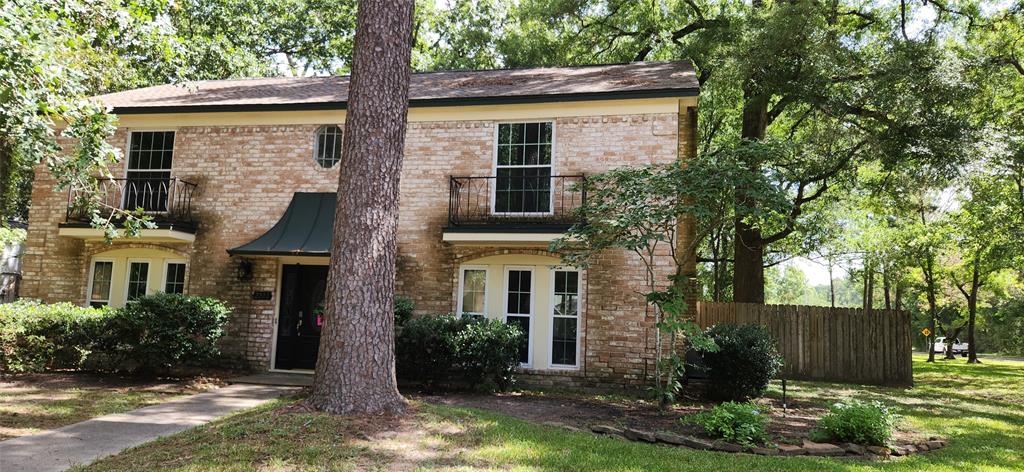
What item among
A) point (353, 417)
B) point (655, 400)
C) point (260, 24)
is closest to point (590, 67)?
point (655, 400)

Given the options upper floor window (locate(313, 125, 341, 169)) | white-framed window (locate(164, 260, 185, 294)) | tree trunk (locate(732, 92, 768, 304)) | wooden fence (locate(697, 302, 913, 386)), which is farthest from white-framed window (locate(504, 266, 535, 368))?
tree trunk (locate(732, 92, 768, 304))

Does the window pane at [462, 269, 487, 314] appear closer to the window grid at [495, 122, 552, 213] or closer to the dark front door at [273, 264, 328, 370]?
the window grid at [495, 122, 552, 213]

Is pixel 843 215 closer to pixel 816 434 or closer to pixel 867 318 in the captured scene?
pixel 867 318

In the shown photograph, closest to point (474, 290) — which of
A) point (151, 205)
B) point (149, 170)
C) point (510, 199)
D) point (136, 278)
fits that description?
point (510, 199)

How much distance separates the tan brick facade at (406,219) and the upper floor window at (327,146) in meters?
0.16

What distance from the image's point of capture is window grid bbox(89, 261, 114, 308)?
504 inches

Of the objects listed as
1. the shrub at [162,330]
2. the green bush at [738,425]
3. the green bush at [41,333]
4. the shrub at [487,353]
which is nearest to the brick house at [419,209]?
the shrub at [487,353]

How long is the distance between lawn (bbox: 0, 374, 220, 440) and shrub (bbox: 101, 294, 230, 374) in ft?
1.43

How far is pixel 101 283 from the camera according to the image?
507 inches

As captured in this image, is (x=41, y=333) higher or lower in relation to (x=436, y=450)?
higher

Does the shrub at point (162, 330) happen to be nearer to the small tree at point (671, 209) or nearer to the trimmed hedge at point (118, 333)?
the trimmed hedge at point (118, 333)

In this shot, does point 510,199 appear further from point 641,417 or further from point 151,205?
point 151,205

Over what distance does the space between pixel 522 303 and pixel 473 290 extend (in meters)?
0.96

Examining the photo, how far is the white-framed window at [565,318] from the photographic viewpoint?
11180 millimetres
